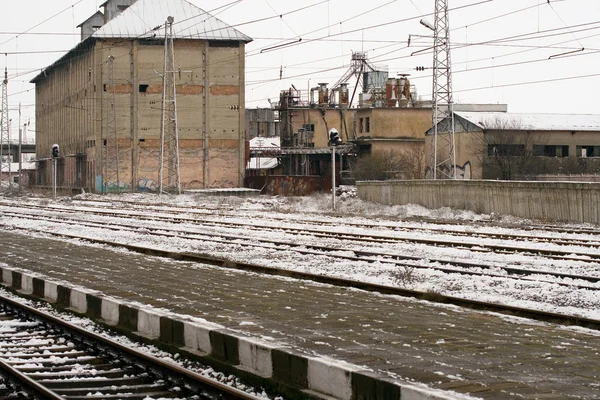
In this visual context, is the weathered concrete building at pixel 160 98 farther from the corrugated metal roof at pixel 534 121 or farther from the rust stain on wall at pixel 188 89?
the corrugated metal roof at pixel 534 121

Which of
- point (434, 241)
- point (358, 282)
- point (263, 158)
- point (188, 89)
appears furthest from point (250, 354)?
point (263, 158)

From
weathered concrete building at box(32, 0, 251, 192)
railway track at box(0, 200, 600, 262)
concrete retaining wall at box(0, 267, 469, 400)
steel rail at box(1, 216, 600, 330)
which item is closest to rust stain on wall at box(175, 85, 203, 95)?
weathered concrete building at box(32, 0, 251, 192)

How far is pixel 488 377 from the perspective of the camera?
7.19 metres

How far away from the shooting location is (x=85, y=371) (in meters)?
8.71

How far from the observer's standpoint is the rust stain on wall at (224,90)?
6981 centimetres

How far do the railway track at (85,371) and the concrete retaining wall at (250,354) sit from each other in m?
0.47

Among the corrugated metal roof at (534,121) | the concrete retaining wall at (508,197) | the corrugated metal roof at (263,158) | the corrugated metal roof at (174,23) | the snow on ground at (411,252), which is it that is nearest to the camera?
the snow on ground at (411,252)

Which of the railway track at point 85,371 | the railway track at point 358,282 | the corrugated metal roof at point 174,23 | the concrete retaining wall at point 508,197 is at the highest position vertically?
the corrugated metal roof at point 174,23

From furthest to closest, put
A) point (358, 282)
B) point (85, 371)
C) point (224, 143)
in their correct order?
point (224, 143)
point (358, 282)
point (85, 371)

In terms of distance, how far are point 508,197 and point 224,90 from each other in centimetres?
3956

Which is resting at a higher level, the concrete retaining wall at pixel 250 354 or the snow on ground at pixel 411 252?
the concrete retaining wall at pixel 250 354

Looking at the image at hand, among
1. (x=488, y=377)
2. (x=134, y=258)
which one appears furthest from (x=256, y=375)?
(x=134, y=258)

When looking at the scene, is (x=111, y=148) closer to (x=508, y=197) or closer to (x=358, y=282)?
(x=508, y=197)

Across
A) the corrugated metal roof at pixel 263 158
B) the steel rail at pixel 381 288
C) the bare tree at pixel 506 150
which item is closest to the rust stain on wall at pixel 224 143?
the bare tree at pixel 506 150
